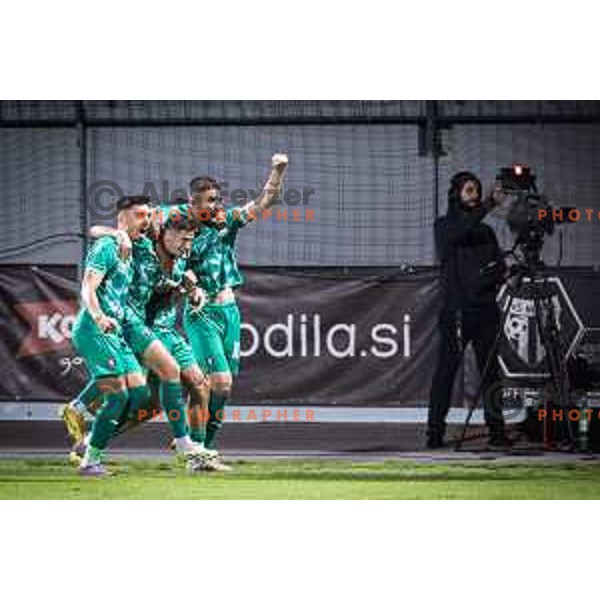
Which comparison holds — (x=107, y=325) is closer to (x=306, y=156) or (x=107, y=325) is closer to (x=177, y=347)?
(x=177, y=347)

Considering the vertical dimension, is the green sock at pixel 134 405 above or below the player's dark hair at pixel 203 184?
below

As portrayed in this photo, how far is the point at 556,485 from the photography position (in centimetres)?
664

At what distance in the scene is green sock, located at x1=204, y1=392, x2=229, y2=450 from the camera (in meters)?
6.86

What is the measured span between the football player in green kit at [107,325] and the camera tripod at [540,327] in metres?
1.40

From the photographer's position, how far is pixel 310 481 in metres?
6.68

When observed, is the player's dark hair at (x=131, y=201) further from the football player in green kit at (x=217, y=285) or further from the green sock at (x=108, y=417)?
the green sock at (x=108, y=417)

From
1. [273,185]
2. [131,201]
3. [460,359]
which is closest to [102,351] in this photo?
[131,201]

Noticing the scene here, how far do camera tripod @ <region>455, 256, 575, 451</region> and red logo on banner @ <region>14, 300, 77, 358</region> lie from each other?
5.41 ft

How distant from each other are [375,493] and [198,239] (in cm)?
123

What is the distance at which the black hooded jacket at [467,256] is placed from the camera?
692 centimetres

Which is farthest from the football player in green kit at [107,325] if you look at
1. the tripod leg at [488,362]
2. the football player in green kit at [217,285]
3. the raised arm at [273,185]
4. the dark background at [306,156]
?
the tripod leg at [488,362]
